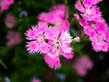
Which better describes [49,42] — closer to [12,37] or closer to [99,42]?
[99,42]

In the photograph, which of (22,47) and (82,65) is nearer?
(22,47)

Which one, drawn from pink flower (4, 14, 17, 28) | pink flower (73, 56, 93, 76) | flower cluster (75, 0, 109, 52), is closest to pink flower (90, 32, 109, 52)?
flower cluster (75, 0, 109, 52)

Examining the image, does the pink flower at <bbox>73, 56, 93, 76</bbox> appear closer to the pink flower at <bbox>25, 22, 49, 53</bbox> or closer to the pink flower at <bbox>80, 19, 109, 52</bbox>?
the pink flower at <bbox>80, 19, 109, 52</bbox>

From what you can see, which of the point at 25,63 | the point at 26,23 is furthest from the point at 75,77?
the point at 26,23

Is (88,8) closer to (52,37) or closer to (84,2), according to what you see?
(84,2)

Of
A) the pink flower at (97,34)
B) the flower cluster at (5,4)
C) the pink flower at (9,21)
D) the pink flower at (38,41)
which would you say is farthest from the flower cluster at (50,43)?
the pink flower at (9,21)

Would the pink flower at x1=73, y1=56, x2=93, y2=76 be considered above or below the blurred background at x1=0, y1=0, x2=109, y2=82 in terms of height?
below

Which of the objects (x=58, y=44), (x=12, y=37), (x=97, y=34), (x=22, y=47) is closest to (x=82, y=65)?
(x=22, y=47)
